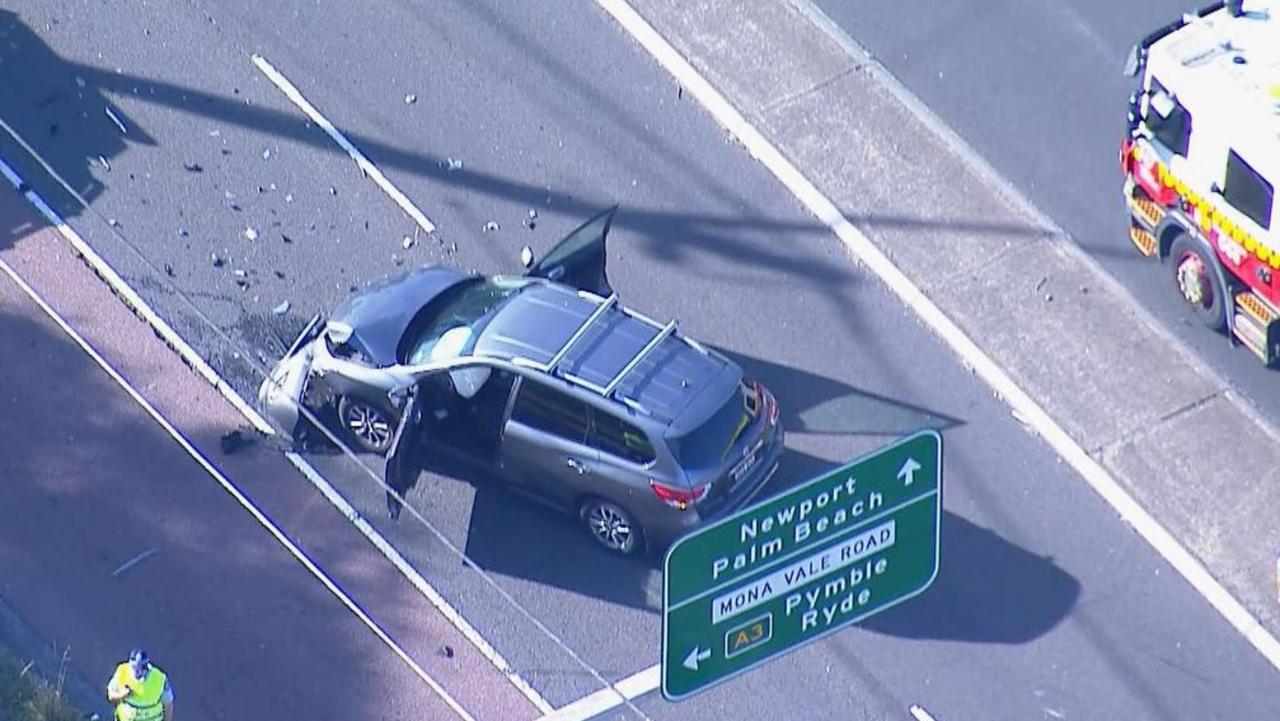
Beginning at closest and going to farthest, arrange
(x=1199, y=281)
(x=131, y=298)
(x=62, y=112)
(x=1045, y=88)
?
(x=1199, y=281) < (x=131, y=298) < (x=62, y=112) < (x=1045, y=88)

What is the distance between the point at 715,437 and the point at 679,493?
508 millimetres

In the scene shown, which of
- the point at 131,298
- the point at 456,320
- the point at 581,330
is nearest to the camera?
the point at 581,330

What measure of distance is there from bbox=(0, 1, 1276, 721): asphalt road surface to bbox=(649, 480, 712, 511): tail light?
0.95 meters

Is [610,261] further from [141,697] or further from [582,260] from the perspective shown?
[141,697]

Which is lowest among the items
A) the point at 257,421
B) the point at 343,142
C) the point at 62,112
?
the point at 257,421

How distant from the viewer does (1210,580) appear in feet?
59.2

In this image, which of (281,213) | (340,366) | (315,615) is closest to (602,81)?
(281,213)

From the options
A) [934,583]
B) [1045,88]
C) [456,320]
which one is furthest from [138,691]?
[1045,88]

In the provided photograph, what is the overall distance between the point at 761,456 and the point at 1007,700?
2613mm

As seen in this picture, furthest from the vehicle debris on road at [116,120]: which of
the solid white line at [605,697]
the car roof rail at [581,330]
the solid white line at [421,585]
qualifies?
the solid white line at [605,697]

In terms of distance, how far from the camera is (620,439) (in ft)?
56.8

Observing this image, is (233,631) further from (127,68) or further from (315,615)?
(127,68)

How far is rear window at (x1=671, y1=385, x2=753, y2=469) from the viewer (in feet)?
56.4

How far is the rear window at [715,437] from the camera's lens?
17.2m
